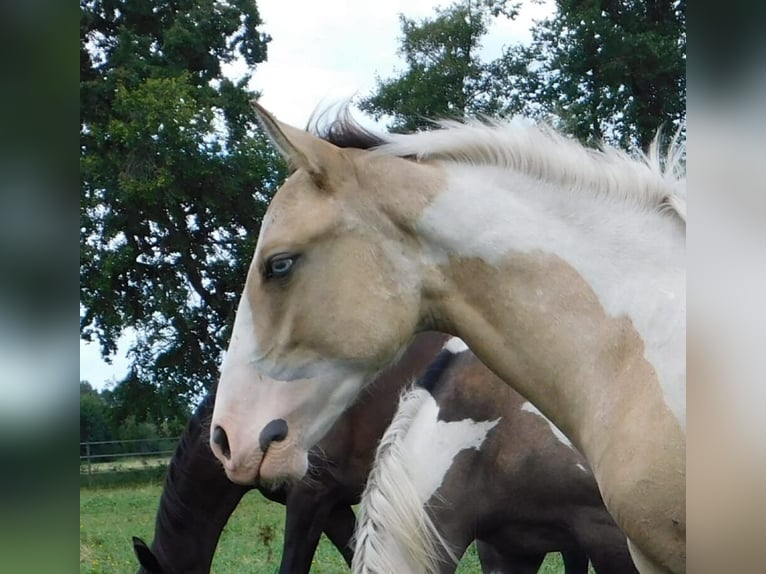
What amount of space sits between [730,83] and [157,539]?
116 inches

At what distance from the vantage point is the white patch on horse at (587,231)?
5.84 feet

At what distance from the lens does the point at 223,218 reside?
4.97 meters

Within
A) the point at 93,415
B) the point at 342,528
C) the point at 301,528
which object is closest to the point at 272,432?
the point at 301,528

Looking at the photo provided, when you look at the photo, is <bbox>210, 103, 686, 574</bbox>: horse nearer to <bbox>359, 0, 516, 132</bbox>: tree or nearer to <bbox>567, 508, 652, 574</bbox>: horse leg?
<bbox>567, 508, 652, 574</bbox>: horse leg

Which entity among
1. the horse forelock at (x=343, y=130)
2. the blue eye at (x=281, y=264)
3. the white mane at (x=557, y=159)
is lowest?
the blue eye at (x=281, y=264)

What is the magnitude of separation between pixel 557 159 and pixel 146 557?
2105 millimetres

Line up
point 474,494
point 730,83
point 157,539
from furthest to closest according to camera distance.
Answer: point 157,539, point 474,494, point 730,83

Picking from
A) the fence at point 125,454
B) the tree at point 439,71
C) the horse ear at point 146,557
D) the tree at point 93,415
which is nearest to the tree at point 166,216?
the tree at point 93,415

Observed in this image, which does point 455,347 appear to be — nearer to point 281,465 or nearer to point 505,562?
point 505,562

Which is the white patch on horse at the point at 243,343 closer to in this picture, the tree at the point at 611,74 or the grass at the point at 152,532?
the tree at the point at 611,74

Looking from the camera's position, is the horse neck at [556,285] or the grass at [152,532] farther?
the grass at [152,532]

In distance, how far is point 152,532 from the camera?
19.6 ft

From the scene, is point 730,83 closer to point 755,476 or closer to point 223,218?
point 755,476

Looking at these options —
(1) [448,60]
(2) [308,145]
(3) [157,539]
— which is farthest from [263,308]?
(1) [448,60]
